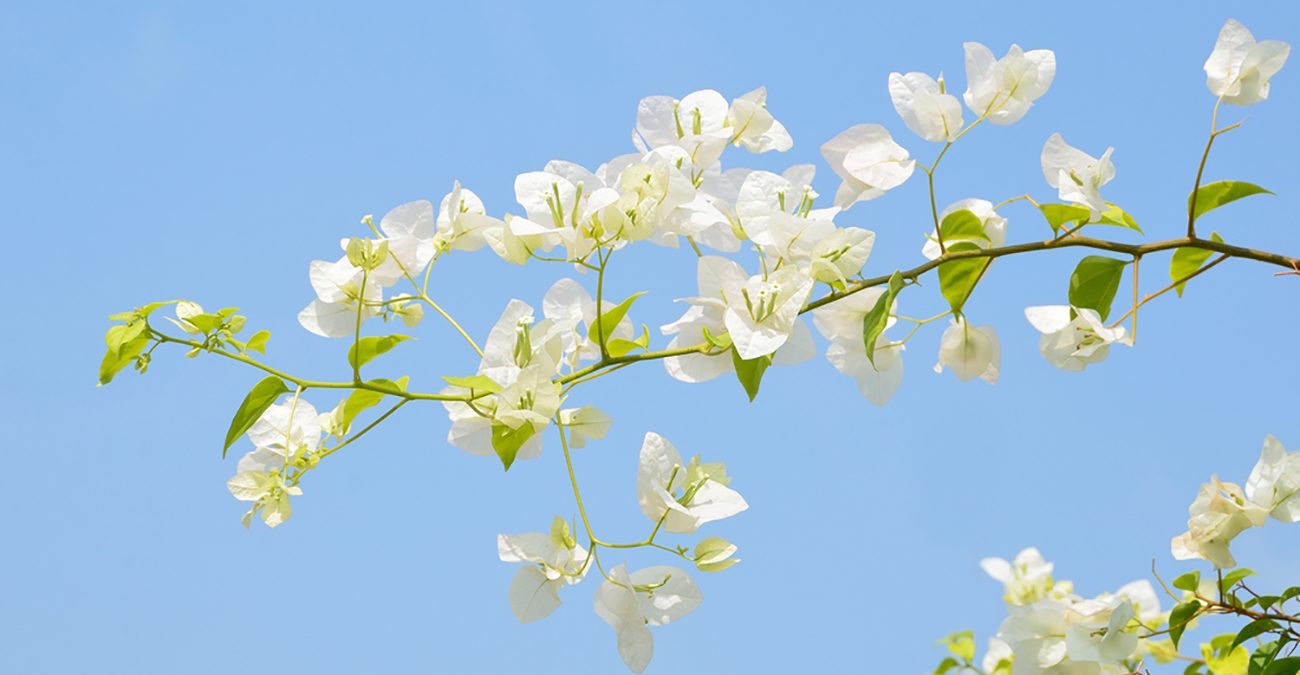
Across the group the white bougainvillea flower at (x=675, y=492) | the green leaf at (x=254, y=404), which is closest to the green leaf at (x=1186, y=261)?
the white bougainvillea flower at (x=675, y=492)

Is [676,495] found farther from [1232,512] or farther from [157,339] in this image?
[1232,512]

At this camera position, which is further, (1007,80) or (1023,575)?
(1023,575)

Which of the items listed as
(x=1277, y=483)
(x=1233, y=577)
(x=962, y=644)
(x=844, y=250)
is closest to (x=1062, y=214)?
(x=844, y=250)

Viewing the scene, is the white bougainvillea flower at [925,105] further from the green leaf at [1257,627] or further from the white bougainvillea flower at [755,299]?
the green leaf at [1257,627]

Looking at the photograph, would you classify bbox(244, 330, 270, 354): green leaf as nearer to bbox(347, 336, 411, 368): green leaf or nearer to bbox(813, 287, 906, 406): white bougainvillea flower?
bbox(347, 336, 411, 368): green leaf

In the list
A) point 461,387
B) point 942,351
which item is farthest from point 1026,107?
point 461,387

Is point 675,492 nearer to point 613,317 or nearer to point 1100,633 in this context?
point 613,317

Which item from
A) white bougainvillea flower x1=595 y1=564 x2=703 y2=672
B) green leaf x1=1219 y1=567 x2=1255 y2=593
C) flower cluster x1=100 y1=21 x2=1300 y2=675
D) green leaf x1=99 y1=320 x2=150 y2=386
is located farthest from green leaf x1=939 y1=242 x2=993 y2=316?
green leaf x1=99 y1=320 x2=150 y2=386
